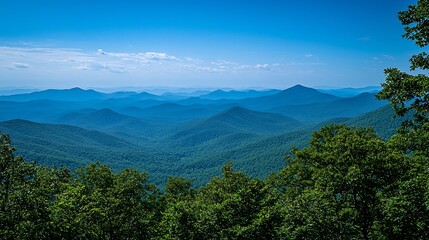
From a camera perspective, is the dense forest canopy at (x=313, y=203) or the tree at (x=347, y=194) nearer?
the dense forest canopy at (x=313, y=203)

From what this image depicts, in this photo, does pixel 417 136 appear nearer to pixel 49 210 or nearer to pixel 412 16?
pixel 412 16

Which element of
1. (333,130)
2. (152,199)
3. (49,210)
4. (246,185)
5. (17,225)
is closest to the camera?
(17,225)

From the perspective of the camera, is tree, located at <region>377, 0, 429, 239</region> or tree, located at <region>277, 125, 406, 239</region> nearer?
tree, located at <region>377, 0, 429, 239</region>

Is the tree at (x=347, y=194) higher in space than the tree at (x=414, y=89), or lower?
lower

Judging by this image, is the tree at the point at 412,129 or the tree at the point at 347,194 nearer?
the tree at the point at 412,129

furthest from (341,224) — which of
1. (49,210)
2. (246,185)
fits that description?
(49,210)

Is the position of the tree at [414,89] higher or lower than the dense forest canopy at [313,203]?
higher

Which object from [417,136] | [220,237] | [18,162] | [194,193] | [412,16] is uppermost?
[412,16]

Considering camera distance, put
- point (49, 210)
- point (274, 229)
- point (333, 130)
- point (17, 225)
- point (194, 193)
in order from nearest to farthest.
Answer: point (17, 225), point (49, 210), point (274, 229), point (333, 130), point (194, 193)

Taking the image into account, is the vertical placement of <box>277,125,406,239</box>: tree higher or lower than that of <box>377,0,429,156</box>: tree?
lower
